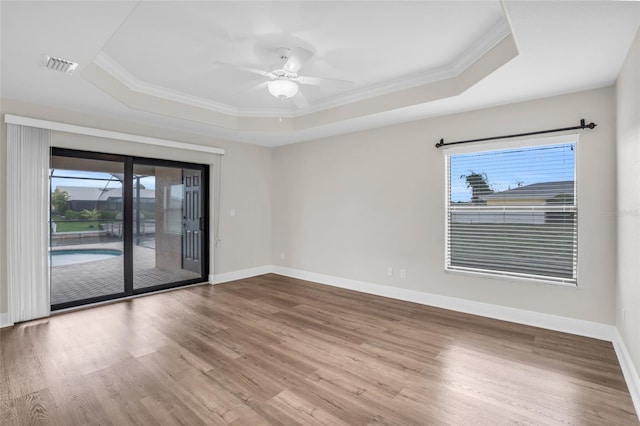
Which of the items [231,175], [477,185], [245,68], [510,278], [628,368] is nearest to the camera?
[628,368]

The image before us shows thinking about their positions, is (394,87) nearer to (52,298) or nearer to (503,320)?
(503,320)

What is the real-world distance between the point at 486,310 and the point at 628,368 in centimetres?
144

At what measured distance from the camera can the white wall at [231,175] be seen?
4.05 metres

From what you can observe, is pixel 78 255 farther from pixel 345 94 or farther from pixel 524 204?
pixel 524 204

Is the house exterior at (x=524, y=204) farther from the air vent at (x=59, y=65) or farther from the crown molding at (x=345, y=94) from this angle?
the air vent at (x=59, y=65)

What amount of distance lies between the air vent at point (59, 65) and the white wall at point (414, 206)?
356 centimetres

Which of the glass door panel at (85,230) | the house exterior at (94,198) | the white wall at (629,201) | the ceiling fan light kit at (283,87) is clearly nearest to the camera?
the white wall at (629,201)

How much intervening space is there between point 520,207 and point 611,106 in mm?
1252

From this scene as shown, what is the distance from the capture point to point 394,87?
3.85 meters

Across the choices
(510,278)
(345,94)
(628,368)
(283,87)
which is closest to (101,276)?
(283,87)

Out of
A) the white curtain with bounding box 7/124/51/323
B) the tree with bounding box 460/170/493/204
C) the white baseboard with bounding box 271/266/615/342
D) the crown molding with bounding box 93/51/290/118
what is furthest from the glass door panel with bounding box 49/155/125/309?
the tree with bounding box 460/170/493/204

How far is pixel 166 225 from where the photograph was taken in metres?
5.15

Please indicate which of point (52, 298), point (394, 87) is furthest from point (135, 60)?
point (52, 298)

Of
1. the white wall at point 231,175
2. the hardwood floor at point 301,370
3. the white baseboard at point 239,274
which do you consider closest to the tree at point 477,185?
the hardwood floor at point 301,370
